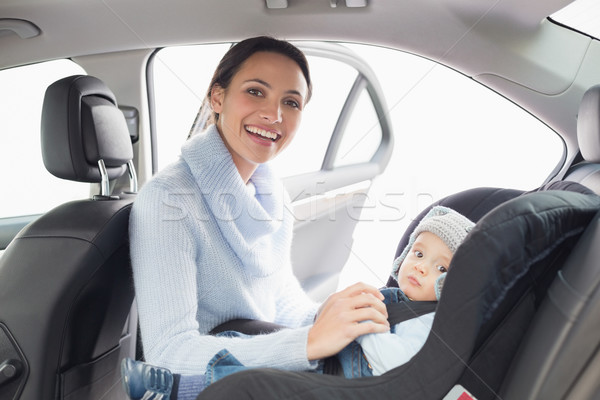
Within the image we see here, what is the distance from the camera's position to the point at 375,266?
2.71 meters

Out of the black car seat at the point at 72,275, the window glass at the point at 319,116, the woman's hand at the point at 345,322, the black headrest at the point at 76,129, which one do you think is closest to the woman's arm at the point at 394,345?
the woman's hand at the point at 345,322

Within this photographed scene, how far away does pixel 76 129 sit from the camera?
120 centimetres

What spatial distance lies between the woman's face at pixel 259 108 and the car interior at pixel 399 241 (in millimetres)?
195

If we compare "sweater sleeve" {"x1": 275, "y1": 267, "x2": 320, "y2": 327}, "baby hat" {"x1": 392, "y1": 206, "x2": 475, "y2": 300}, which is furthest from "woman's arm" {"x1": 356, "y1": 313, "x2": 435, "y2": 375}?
"sweater sleeve" {"x1": 275, "y1": 267, "x2": 320, "y2": 327}

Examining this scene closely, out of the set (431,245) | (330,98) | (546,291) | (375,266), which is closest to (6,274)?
(431,245)

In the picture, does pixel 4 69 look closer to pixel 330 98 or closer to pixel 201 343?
pixel 201 343

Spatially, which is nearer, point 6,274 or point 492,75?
point 6,274

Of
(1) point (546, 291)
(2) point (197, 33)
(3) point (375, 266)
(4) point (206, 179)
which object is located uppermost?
(2) point (197, 33)

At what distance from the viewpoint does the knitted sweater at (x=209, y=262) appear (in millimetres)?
954

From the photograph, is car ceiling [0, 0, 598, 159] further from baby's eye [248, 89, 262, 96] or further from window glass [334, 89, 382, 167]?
window glass [334, 89, 382, 167]

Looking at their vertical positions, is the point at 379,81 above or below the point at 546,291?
above

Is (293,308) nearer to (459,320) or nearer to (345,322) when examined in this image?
(345,322)

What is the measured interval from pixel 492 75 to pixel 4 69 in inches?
63.3

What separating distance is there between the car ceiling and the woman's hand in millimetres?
882
